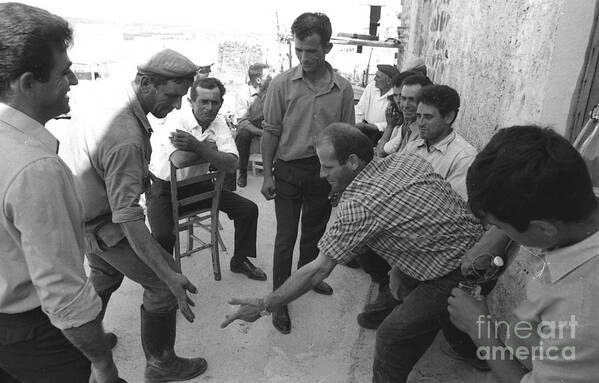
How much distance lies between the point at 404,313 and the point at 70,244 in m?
1.54

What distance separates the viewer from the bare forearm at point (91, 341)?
1.36 meters

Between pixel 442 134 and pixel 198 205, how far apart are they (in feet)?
6.50

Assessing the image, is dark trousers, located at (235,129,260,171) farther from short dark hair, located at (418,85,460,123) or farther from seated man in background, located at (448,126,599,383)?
seated man in background, located at (448,126,599,383)

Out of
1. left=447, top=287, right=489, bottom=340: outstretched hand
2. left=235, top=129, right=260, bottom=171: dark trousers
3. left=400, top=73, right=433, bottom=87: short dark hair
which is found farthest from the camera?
left=235, top=129, right=260, bottom=171: dark trousers

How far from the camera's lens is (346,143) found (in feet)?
7.09

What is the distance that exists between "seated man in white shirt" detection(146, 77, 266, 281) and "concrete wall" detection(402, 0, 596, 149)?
196 centimetres

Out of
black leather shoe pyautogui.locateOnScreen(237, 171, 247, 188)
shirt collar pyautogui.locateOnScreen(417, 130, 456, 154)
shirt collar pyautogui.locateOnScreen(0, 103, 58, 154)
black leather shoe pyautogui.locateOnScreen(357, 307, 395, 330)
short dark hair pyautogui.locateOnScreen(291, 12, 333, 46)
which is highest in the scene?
short dark hair pyautogui.locateOnScreen(291, 12, 333, 46)

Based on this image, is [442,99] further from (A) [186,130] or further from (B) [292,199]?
(A) [186,130]

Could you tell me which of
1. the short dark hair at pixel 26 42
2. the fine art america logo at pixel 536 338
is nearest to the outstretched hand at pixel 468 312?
the fine art america logo at pixel 536 338

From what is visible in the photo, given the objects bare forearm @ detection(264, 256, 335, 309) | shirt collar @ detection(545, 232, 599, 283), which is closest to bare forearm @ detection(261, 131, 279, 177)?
bare forearm @ detection(264, 256, 335, 309)

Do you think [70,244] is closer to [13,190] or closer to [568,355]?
[13,190]

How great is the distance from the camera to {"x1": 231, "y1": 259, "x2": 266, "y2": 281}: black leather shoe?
3.70 metres

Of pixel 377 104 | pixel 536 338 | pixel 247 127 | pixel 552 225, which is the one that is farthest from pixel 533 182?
pixel 247 127

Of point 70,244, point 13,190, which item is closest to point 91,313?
point 70,244
